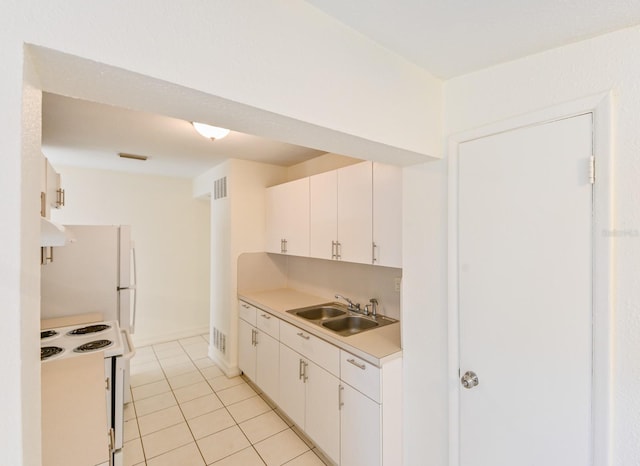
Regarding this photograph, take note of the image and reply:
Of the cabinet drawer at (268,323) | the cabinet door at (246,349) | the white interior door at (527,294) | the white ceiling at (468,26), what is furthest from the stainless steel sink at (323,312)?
the white ceiling at (468,26)

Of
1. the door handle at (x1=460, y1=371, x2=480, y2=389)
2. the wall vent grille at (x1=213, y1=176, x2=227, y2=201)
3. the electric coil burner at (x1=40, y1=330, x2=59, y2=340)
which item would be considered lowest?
the electric coil burner at (x1=40, y1=330, x2=59, y2=340)

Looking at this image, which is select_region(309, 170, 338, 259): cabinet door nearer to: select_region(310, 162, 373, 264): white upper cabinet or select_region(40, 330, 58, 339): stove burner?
select_region(310, 162, 373, 264): white upper cabinet

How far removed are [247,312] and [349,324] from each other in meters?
1.14

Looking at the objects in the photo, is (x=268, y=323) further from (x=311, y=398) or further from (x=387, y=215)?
(x=387, y=215)

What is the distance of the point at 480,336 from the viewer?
138 cm

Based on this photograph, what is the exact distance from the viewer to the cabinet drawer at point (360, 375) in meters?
1.66

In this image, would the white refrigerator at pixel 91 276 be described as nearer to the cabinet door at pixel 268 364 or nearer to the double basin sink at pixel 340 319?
the cabinet door at pixel 268 364

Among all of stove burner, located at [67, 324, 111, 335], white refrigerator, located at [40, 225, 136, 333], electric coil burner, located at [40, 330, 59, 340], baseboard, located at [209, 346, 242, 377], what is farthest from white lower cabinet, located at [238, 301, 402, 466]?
electric coil burner, located at [40, 330, 59, 340]

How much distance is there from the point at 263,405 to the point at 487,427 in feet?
6.62

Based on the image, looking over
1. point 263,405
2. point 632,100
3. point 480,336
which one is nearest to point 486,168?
point 632,100

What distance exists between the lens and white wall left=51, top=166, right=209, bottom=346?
148 inches

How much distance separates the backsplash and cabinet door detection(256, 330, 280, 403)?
2.43 ft

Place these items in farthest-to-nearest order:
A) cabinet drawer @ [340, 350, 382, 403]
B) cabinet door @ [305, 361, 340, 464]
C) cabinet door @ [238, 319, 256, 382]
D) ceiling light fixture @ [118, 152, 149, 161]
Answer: ceiling light fixture @ [118, 152, 149, 161], cabinet door @ [238, 319, 256, 382], cabinet door @ [305, 361, 340, 464], cabinet drawer @ [340, 350, 382, 403]

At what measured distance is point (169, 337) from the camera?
4.35m
